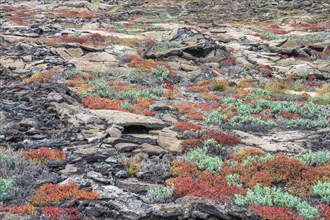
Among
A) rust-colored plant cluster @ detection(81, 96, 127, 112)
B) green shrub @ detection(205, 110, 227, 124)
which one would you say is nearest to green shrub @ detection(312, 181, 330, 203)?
green shrub @ detection(205, 110, 227, 124)

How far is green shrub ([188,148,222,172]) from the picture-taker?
1048 centimetres

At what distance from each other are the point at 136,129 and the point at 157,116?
106 inches

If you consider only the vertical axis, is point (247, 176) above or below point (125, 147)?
above

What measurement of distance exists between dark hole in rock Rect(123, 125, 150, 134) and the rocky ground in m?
0.05

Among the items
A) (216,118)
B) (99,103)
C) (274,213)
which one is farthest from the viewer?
(99,103)

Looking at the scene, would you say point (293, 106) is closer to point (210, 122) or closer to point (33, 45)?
point (210, 122)

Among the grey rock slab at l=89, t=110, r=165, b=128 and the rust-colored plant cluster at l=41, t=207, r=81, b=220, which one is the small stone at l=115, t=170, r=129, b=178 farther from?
the grey rock slab at l=89, t=110, r=165, b=128

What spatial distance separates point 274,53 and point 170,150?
2161cm

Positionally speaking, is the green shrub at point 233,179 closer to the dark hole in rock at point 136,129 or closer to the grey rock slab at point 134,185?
the grey rock slab at point 134,185

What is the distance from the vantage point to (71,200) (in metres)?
7.86

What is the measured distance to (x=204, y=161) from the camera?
35.1ft

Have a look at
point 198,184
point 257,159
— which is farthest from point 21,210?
point 257,159

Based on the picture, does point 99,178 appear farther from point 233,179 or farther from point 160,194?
point 233,179

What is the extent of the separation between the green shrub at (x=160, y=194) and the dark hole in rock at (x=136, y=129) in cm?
447
